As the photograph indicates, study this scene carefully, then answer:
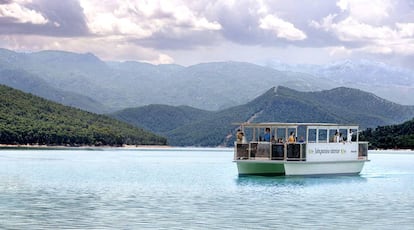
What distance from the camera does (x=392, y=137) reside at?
6688 inches

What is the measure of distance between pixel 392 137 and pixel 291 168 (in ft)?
403

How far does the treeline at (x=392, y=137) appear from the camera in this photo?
6434 inches

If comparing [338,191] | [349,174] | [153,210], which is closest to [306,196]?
[338,191]

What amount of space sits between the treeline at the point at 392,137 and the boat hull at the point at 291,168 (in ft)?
358

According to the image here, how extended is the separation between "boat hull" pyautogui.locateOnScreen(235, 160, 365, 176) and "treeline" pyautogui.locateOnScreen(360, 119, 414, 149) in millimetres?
109188

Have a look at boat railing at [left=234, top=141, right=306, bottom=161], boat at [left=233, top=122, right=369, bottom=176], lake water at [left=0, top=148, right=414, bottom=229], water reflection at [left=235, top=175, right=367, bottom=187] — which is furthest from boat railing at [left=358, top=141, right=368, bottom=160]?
boat railing at [left=234, top=141, right=306, bottom=161]

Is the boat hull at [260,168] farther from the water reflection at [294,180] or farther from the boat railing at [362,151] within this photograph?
the boat railing at [362,151]

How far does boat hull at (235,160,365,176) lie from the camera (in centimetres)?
5181

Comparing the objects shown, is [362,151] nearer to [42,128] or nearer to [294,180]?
[294,180]

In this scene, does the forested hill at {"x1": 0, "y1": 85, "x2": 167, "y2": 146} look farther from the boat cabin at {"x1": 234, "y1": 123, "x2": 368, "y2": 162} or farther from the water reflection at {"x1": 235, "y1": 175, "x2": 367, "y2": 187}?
the water reflection at {"x1": 235, "y1": 175, "x2": 367, "y2": 187}

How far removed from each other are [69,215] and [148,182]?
794 inches

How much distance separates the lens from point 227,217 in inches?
1170

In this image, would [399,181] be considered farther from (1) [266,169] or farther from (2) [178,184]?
(2) [178,184]

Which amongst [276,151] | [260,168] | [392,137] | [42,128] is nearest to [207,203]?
[276,151]
